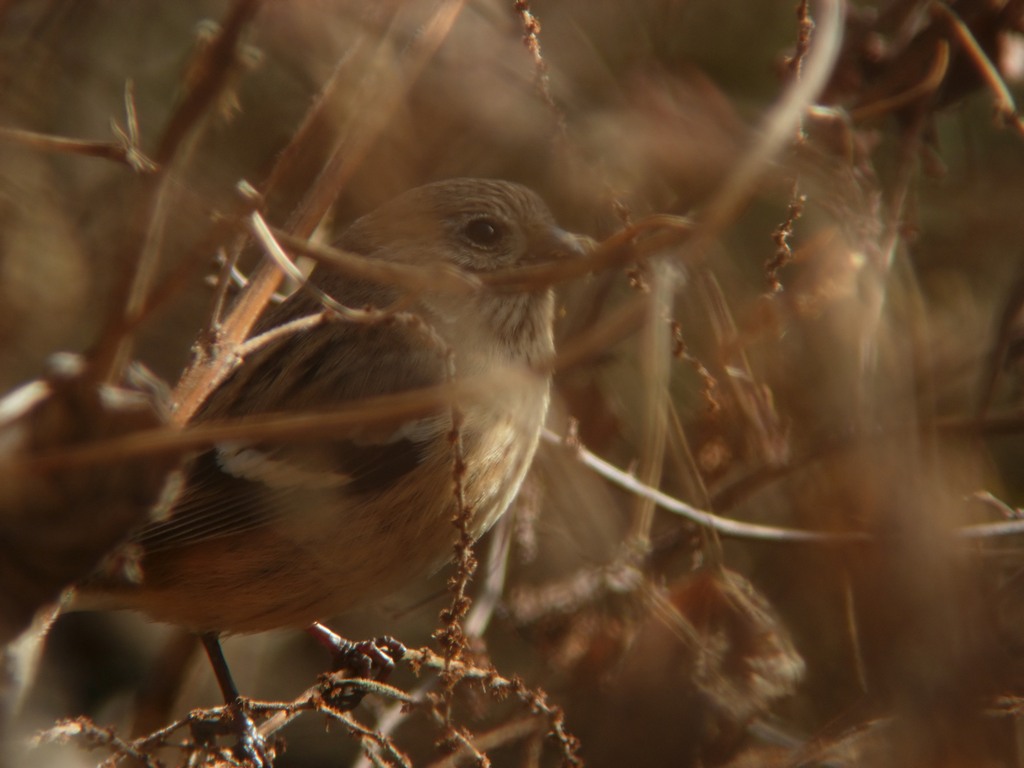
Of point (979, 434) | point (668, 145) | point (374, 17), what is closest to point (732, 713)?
point (979, 434)

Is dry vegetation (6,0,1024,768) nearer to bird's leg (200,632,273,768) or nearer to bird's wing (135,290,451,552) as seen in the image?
bird's leg (200,632,273,768)

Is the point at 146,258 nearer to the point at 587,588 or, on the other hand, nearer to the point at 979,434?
the point at 587,588

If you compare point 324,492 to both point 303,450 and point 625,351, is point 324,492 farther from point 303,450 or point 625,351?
point 625,351

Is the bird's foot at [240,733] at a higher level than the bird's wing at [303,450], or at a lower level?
lower

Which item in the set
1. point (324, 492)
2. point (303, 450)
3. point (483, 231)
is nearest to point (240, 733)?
point (324, 492)

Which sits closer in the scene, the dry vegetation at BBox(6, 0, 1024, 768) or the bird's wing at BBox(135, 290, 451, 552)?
the dry vegetation at BBox(6, 0, 1024, 768)

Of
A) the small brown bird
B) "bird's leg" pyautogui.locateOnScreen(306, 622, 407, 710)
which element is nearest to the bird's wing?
the small brown bird

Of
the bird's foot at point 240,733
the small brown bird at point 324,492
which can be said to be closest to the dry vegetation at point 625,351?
the bird's foot at point 240,733

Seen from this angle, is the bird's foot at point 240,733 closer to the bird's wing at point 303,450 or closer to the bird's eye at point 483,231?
the bird's wing at point 303,450
